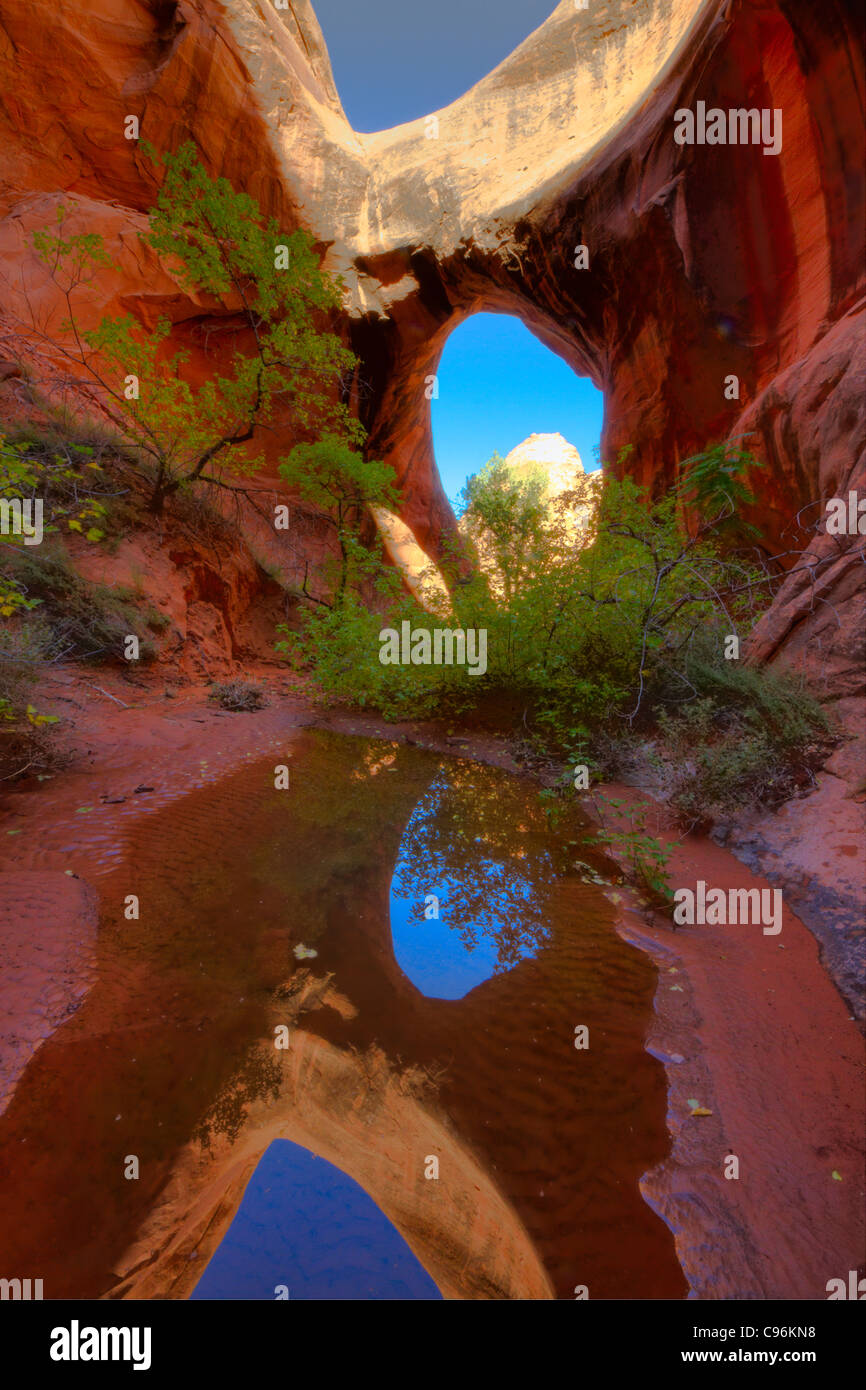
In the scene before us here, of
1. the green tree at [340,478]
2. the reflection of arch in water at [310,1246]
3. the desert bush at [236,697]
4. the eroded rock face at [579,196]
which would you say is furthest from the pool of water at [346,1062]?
the green tree at [340,478]

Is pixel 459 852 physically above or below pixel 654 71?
below

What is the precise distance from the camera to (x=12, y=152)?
12297mm

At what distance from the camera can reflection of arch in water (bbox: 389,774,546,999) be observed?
320cm

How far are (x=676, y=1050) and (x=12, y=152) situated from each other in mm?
21055

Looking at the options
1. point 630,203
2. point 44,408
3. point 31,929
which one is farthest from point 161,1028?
point 630,203

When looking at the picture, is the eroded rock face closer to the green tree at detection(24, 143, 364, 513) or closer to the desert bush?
the green tree at detection(24, 143, 364, 513)

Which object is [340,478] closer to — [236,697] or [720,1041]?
[236,697]

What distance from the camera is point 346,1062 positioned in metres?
2.46

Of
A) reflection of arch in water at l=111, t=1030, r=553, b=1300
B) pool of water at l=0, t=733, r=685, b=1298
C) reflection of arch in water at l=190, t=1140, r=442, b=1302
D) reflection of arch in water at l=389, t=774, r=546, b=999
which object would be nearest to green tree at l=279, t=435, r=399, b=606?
reflection of arch in water at l=389, t=774, r=546, b=999

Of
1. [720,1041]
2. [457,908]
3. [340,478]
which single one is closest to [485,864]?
[457,908]

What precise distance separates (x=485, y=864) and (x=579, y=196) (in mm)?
17038

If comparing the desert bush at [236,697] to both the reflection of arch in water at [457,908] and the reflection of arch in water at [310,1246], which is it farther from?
the reflection of arch in water at [310,1246]

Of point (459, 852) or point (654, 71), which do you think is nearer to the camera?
point (459, 852)
